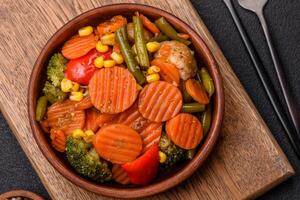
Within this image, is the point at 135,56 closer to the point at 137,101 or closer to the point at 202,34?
the point at 137,101

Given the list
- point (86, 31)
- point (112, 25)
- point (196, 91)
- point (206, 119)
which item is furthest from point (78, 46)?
point (206, 119)

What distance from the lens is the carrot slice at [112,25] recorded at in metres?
2.91

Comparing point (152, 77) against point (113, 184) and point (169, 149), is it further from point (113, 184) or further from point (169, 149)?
point (113, 184)

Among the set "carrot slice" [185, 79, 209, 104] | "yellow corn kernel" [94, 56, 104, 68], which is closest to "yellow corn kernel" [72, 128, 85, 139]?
"yellow corn kernel" [94, 56, 104, 68]

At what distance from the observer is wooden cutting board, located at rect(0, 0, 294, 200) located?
314 cm

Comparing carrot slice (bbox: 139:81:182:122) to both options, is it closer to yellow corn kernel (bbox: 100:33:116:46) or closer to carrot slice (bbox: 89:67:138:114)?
carrot slice (bbox: 89:67:138:114)

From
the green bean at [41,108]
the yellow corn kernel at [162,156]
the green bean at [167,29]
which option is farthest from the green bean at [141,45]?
the green bean at [41,108]

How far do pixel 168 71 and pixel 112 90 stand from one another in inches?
A: 11.9

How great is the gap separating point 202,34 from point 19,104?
3.79 feet

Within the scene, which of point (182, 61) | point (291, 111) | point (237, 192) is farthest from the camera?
point (291, 111)

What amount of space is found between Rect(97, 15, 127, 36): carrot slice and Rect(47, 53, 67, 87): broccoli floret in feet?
0.83

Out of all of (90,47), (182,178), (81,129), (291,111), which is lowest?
(291,111)

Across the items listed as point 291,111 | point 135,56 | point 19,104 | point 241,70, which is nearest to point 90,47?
point 135,56

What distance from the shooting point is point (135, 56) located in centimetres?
282
